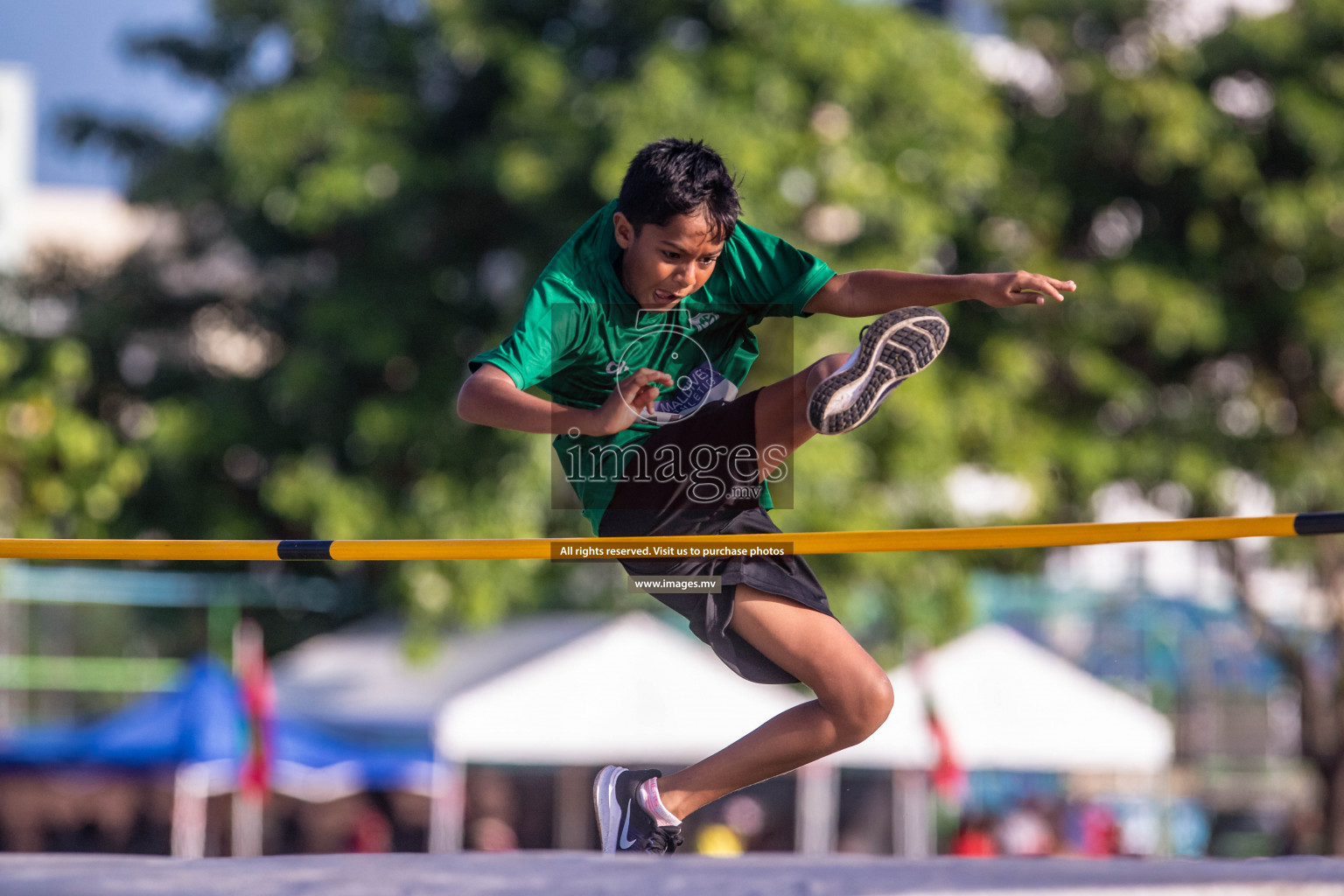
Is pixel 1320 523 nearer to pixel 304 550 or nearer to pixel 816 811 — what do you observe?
pixel 304 550

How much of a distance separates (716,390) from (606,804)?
Result: 137 centimetres

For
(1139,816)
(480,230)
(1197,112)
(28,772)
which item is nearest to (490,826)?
(28,772)

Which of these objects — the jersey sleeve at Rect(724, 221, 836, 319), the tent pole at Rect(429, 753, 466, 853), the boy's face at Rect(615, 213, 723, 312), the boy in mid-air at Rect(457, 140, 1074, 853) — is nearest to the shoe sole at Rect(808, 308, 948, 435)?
the boy in mid-air at Rect(457, 140, 1074, 853)

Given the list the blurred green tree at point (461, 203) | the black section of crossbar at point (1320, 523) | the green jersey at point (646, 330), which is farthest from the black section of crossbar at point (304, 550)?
the blurred green tree at point (461, 203)

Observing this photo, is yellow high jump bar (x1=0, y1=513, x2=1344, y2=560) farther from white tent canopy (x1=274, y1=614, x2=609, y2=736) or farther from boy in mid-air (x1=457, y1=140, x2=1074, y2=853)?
white tent canopy (x1=274, y1=614, x2=609, y2=736)

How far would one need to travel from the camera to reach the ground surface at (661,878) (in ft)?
12.4

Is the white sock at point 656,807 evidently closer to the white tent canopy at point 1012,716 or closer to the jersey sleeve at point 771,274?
the jersey sleeve at point 771,274

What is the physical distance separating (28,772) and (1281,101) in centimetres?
1364

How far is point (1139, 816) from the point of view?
50.7 feet

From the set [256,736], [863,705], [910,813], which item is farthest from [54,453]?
[863,705]

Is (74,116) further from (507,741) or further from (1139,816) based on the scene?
(1139,816)

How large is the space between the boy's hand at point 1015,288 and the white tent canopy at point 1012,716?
8765 mm

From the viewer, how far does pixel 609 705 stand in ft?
40.1

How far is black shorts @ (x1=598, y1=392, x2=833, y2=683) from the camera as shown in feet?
13.3
